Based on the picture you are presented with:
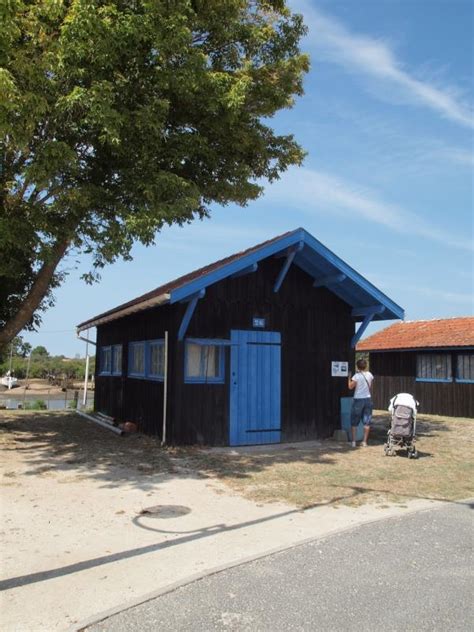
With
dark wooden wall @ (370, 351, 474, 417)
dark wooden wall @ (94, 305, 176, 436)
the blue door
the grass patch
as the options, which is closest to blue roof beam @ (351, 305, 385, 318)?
the blue door

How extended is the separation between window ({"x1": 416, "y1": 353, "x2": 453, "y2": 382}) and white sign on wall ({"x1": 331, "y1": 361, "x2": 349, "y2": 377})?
27.5ft

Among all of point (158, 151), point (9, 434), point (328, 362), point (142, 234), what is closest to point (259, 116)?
point (158, 151)

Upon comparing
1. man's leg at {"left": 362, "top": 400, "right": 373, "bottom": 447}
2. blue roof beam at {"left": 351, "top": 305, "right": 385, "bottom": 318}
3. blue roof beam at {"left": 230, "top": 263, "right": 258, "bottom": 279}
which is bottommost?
man's leg at {"left": 362, "top": 400, "right": 373, "bottom": 447}

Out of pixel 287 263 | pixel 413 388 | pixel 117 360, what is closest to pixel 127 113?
pixel 287 263

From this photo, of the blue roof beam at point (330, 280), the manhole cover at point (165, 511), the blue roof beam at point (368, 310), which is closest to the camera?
the manhole cover at point (165, 511)

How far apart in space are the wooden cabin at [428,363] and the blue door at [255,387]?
31.6 ft

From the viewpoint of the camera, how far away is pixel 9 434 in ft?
42.2

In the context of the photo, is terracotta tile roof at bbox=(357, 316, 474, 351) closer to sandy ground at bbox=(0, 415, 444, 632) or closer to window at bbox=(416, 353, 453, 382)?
window at bbox=(416, 353, 453, 382)

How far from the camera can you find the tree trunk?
11.2 meters

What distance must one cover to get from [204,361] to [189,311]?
1323mm

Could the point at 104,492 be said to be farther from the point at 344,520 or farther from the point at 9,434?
the point at 9,434

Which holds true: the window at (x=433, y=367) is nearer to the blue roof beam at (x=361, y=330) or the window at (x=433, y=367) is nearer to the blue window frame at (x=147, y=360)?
the blue roof beam at (x=361, y=330)

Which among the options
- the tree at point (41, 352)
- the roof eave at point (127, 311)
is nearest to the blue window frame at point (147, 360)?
the roof eave at point (127, 311)

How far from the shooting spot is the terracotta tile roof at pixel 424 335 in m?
19.9
